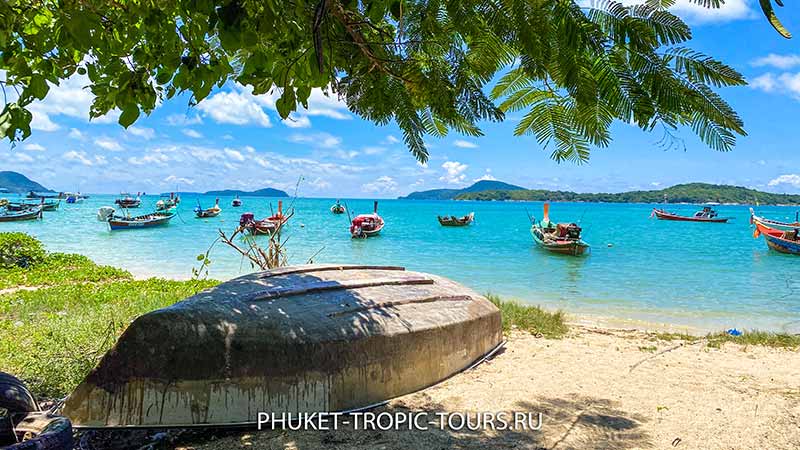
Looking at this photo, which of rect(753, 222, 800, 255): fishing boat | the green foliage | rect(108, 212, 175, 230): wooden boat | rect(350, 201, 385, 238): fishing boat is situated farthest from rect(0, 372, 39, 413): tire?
rect(108, 212, 175, 230): wooden boat

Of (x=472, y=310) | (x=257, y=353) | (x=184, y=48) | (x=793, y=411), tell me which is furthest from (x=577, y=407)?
(x=184, y=48)

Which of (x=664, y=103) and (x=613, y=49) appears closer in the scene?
(x=664, y=103)

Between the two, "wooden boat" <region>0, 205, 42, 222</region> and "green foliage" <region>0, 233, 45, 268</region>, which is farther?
"wooden boat" <region>0, 205, 42, 222</region>

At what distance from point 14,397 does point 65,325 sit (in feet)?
11.7

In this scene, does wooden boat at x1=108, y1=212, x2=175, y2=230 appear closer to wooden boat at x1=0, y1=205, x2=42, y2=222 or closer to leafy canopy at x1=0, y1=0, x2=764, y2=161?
wooden boat at x1=0, y1=205, x2=42, y2=222

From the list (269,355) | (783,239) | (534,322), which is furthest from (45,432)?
(783,239)

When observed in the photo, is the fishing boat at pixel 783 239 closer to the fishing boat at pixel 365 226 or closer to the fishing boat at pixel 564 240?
the fishing boat at pixel 564 240

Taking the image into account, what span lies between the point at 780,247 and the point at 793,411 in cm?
2578

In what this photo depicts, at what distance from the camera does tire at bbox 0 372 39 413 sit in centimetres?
269

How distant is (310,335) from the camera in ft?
12.6

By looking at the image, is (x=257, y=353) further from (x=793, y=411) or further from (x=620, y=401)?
(x=793, y=411)

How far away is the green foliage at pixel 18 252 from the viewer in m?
12.3

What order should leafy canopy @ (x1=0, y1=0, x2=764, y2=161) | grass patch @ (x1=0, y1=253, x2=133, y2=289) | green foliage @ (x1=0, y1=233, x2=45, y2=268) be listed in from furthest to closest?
green foliage @ (x1=0, y1=233, x2=45, y2=268), grass patch @ (x1=0, y1=253, x2=133, y2=289), leafy canopy @ (x1=0, y1=0, x2=764, y2=161)

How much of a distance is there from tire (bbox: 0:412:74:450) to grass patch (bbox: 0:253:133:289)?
9027mm
